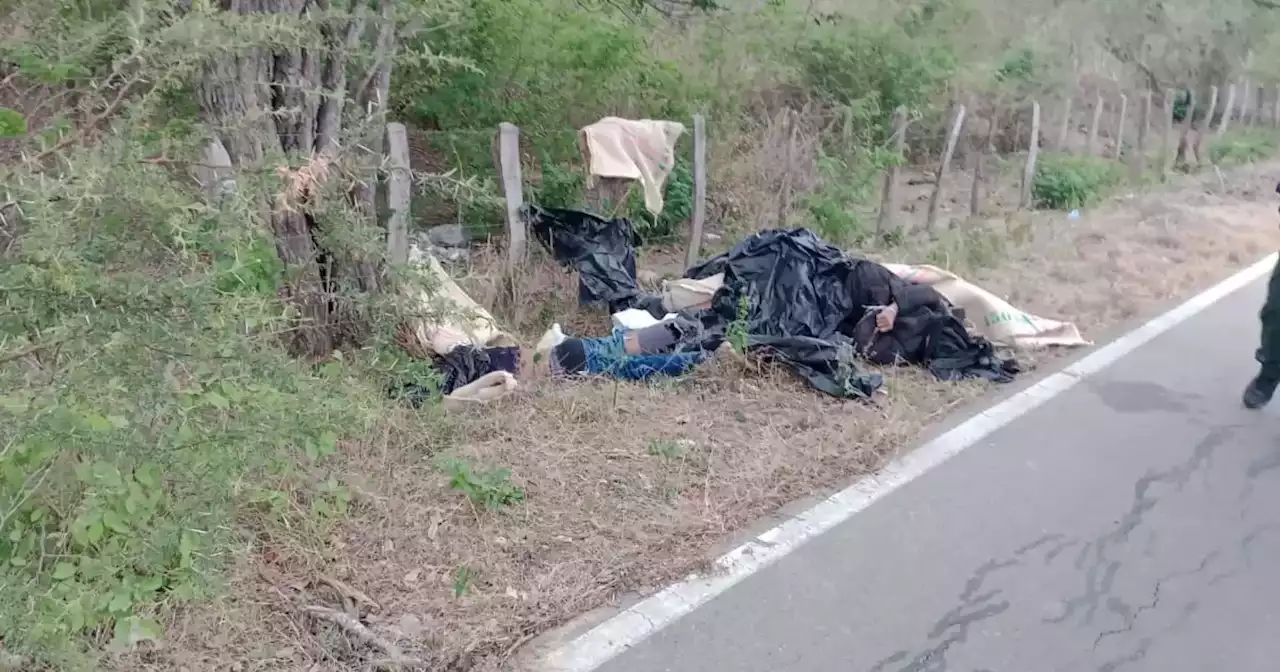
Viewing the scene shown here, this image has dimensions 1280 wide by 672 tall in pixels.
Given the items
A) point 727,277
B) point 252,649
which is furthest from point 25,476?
point 727,277

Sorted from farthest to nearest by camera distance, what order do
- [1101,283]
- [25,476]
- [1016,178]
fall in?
[1016,178], [1101,283], [25,476]

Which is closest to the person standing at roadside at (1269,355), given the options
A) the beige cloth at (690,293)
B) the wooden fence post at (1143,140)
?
the beige cloth at (690,293)

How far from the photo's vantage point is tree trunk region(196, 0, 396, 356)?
4293 millimetres

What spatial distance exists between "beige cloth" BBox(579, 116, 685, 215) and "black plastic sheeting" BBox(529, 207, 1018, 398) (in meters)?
0.68

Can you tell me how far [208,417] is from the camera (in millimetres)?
3365

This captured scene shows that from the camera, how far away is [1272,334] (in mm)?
5730

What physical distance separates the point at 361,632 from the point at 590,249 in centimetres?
416

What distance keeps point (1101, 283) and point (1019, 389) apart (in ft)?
10.2

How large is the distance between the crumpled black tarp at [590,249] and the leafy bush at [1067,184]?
838 centimetres

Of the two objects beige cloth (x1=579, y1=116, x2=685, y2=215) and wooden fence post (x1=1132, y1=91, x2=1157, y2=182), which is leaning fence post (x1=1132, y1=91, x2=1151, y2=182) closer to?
wooden fence post (x1=1132, y1=91, x2=1157, y2=182)

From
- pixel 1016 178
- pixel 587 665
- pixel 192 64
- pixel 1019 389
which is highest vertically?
pixel 192 64

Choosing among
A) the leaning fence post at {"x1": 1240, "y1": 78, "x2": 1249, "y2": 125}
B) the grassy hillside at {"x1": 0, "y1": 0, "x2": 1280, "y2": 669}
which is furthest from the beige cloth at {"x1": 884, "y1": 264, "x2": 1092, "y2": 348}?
the leaning fence post at {"x1": 1240, "y1": 78, "x2": 1249, "y2": 125}

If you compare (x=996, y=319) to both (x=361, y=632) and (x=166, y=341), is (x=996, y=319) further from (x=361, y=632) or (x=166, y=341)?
(x=166, y=341)

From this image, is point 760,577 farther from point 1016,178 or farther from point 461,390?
point 1016,178
